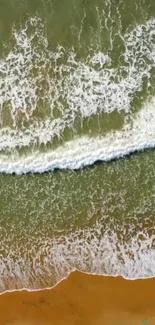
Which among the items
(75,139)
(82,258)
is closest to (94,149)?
(75,139)

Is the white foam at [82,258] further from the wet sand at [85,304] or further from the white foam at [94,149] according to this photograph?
the white foam at [94,149]

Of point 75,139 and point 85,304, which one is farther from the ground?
point 75,139

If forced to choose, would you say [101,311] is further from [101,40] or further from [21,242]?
[101,40]

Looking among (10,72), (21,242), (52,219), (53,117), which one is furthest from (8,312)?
(10,72)

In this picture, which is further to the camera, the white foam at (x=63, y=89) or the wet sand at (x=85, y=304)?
the white foam at (x=63, y=89)

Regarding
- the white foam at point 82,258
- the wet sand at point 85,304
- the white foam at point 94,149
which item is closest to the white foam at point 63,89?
the white foam at point 94,149

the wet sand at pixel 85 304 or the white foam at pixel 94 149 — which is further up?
the white foam at pixel 94 149

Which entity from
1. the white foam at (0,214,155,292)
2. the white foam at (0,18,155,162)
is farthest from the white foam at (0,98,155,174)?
the white foam at (0,214,155,292)

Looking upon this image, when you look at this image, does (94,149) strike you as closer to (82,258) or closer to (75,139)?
(75,139)
